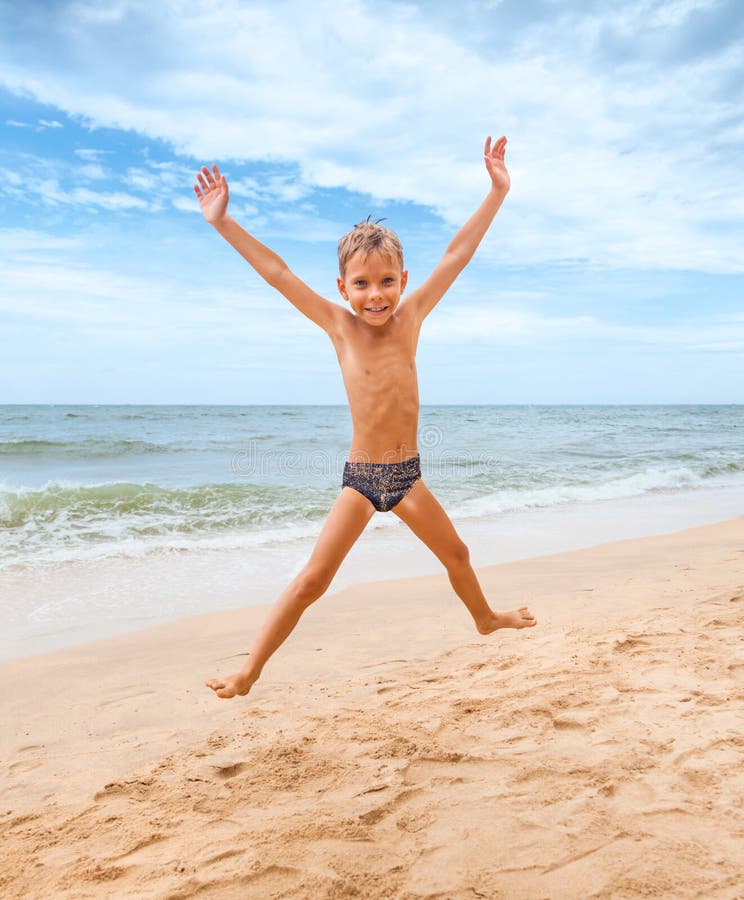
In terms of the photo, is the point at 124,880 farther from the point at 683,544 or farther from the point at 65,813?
the point at 683,544

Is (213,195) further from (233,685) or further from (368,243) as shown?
(233,685)

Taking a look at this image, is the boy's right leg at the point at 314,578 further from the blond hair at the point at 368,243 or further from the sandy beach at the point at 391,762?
the blond hair at the point at 368,243

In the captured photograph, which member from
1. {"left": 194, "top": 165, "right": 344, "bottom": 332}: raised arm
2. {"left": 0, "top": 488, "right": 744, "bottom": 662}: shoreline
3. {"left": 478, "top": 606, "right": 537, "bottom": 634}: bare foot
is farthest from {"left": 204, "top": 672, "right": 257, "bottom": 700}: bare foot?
{"left": 0, "top": 488, "right": 744, "bottom": 662}: shoreline

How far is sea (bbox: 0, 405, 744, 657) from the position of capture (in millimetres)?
6906

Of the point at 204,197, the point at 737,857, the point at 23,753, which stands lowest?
the point at 23,753

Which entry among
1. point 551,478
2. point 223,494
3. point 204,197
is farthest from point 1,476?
point 204,197

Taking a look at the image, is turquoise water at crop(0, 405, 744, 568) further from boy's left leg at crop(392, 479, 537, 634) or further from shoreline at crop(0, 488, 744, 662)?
boy's left leg at crop(392, 479, 537, 634)

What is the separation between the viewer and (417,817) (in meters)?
2.96

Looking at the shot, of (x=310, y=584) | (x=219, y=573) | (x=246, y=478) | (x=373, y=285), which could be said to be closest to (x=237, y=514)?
(x=219, y=573)

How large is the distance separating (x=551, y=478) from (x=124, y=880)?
1370cm

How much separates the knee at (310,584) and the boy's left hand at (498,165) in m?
2.06

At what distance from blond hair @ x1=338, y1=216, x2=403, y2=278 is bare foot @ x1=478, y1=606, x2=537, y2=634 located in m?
1.88

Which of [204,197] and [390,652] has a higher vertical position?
[204,197]

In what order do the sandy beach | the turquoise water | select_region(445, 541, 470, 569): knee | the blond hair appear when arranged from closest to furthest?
the sandy beach
the blond hair
select_region(445, 541, 470, 569): knee
the turquoise water
